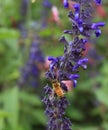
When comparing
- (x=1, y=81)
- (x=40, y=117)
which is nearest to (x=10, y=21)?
(x=1, y=81)

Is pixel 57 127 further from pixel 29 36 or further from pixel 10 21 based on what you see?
pixel 10 21

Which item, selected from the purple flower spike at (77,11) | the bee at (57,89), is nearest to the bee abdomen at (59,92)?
the bee at (57,89)

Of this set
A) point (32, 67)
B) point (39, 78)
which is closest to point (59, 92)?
point (32, 67)

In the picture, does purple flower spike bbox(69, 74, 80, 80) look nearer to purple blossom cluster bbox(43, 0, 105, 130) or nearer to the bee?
purple blossom cluster bbox(43, 0, 105, 130)

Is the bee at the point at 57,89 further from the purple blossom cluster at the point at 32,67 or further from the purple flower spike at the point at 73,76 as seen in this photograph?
the purple blossom cluster at the point at 32,67

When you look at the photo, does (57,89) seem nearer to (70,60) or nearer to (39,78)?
(70,60)

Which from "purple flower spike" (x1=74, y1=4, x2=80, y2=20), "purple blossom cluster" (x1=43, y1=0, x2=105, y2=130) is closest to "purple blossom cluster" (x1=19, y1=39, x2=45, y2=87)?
"purple blossom cluster" (x1=43, y1=0, x2=105, y2=130)
